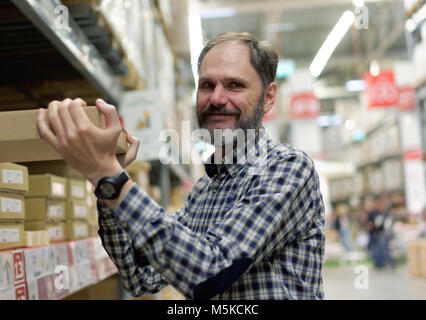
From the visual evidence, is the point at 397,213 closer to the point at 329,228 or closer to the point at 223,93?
the point at 329,228

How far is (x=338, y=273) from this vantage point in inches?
476

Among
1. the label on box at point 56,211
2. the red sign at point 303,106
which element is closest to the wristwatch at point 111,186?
the label on box at point 56,211

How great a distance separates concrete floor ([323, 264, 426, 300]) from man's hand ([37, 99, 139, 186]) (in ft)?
21.4

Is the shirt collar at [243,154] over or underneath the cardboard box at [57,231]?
over

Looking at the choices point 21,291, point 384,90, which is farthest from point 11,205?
point 384,90

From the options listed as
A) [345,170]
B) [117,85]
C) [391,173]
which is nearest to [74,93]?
[117,85]

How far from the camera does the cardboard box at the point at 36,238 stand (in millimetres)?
1868

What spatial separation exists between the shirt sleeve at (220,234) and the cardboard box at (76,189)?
1.48 metres

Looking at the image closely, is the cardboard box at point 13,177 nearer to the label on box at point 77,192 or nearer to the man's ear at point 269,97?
the label on box at point 77,192

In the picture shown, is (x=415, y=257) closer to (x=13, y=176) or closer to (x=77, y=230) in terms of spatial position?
(x=77, y=230)

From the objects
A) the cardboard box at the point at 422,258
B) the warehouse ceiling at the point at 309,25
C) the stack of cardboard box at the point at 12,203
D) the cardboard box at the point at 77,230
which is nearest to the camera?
the stack of cardboard box at the point at 12,203

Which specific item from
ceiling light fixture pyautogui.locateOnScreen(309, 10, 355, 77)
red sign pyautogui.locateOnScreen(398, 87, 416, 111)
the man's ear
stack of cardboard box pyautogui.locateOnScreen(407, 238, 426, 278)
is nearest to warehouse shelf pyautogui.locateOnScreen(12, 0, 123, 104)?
the man's ear

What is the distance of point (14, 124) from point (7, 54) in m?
1.88

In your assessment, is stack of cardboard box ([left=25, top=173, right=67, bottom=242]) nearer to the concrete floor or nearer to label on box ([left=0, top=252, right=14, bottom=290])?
label on box ([left=0, top=252, right=14, bottom=290])
